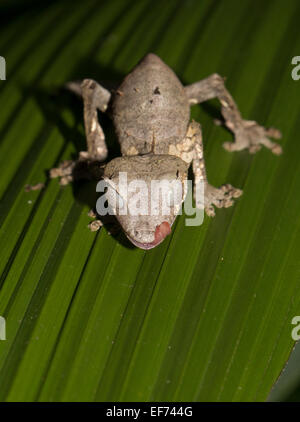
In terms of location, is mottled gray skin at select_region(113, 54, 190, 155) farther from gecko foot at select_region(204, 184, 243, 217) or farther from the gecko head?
gecko foot at select_region(204, 184, 243, 217)

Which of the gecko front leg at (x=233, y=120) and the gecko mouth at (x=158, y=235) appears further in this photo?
the gecko front leg at (x=233, y=120)

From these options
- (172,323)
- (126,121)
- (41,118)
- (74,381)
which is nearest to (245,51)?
(126,121)

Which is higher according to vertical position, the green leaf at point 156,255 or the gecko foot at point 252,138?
the gecko foot at point 252,138

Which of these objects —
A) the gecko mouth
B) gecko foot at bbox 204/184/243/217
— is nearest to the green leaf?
gecko foot at bbox 204/184/243/217

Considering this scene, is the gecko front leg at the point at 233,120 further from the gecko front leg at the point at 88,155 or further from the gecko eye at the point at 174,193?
the gecko eye at the point at 174,193

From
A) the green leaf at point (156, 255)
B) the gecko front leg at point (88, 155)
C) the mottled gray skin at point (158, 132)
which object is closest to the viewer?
the green leaf at point (156, 255)

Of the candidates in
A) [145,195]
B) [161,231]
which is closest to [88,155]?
[145,195]

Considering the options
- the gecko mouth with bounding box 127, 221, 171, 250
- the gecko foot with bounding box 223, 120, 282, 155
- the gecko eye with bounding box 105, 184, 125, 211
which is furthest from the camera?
the gecko foot with bounding box 223, 120, 282, 155

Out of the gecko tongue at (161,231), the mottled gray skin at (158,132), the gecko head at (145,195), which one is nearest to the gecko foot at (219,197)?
the mottled gray skin at (158,132)
